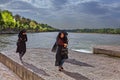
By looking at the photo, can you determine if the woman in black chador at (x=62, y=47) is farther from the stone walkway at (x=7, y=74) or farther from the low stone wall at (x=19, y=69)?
the stone walkway at (x=7, y=74)

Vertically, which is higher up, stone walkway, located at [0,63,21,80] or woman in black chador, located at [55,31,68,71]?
woman in black chador, located at [55,31,68,71]

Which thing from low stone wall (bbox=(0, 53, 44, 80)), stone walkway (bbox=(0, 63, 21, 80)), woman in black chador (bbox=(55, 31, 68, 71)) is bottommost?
stone walkway (bbox=(0, 63, 21, 80))

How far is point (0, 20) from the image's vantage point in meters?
99.2

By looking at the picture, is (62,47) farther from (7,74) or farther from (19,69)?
(7,74)

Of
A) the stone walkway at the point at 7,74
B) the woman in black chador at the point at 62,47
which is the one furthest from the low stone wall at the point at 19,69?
the woman in black chador at the point at 62,47

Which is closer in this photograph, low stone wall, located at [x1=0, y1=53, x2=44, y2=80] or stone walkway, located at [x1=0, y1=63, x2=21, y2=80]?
low stone wall, located at [x1=0, y1=53, x2=44, y2=80]

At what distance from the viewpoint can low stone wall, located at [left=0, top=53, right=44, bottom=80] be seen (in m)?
10.6

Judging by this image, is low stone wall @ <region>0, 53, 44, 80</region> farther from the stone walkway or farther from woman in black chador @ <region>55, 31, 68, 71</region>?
woman in black chador @ <region>55, 31, 68, 71</region>

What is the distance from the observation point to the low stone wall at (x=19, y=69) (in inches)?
416

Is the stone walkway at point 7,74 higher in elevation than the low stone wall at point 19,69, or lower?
lower

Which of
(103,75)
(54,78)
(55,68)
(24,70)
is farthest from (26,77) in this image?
(103,75)

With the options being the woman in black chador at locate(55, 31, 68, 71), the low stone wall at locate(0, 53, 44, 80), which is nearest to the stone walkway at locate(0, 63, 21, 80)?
the low stone wall at locate(0, 53, 44, 80)

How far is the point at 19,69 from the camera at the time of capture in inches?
499

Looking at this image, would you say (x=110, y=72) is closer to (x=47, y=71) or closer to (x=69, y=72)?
(x=69, y=72)
